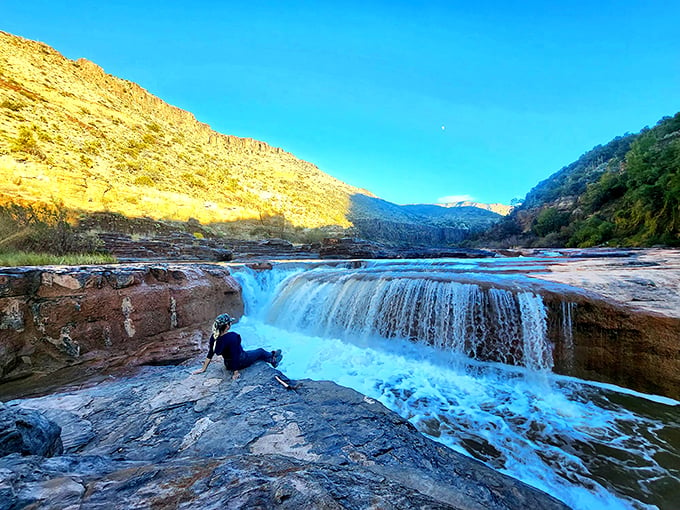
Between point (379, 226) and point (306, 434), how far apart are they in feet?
138

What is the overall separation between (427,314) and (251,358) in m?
4.10

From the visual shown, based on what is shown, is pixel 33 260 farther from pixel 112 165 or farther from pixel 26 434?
pixel 112 165

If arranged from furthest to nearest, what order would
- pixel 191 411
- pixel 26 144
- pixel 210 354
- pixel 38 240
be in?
pixel 26 144, pixel 38 240, pixel 210 354, pixel 191 411

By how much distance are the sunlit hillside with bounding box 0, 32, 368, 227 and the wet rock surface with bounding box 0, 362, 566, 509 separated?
17.4 meters

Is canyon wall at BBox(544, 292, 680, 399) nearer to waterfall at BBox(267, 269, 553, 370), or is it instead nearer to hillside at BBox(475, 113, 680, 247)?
waterfall at BBox(267, 269, 553, 370)

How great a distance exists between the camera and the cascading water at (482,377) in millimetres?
3021

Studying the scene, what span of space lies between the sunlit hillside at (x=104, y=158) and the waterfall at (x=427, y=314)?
16320 millimetres

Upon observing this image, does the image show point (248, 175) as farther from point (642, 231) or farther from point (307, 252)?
point (642, 231)

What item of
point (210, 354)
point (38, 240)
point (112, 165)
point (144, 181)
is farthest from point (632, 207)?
point (112, 165)

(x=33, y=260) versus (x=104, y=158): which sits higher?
(x=104, y=158)

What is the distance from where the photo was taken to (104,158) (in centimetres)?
2278

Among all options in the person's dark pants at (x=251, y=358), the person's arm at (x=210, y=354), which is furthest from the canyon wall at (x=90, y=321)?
the person's dark pants at (x=251, y=358)

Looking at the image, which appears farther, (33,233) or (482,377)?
(33,233)

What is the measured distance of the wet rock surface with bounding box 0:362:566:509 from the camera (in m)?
1.14
